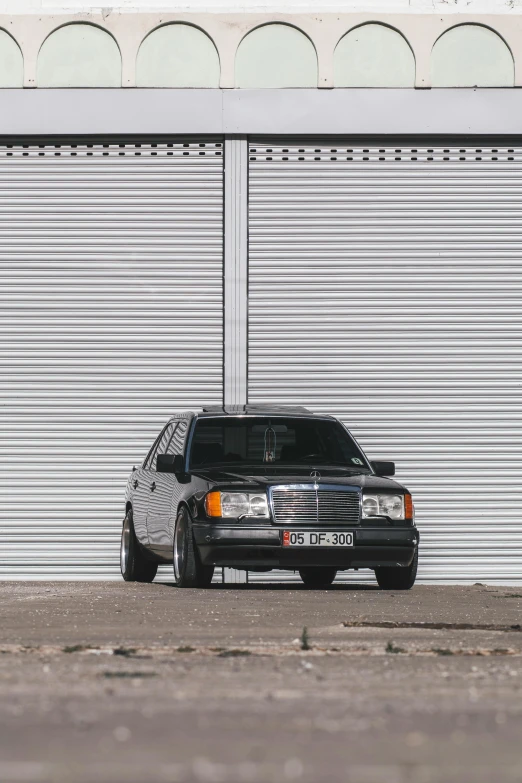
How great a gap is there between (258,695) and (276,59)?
46.4 ft

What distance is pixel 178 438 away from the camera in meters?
14.5

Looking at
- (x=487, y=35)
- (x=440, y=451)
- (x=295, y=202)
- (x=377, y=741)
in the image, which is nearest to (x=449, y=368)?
(x=440, y=451)

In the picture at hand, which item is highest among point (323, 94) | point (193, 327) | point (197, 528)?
point (323, 94)

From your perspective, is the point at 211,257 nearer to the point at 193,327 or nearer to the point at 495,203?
the point at 193,327

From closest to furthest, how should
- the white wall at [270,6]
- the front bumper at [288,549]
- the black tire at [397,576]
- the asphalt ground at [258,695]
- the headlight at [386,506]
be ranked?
the asphalt ground at [258,695] < the front bumper at [288,549] < the headlight at [386,506] < the black tire at [397,576] < the white wall at [270,6]

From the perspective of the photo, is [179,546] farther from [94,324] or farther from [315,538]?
[94,324]

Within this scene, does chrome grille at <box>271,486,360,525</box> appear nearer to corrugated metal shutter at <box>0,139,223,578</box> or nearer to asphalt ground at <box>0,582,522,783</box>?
asphalt ground at <box>0,582,522,783</box>

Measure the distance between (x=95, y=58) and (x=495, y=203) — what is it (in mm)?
5030

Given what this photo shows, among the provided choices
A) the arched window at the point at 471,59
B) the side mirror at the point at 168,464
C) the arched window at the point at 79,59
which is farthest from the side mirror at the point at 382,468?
the arched window at the point at 79,59

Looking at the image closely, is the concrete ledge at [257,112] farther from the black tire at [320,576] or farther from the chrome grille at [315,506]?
the chrome grille at [315,506]

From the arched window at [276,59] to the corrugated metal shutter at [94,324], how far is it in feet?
3.16

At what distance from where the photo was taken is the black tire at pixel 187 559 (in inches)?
506

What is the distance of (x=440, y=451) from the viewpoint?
18547mm

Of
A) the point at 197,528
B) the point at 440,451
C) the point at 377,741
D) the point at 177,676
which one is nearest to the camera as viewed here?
the point at 377,741
